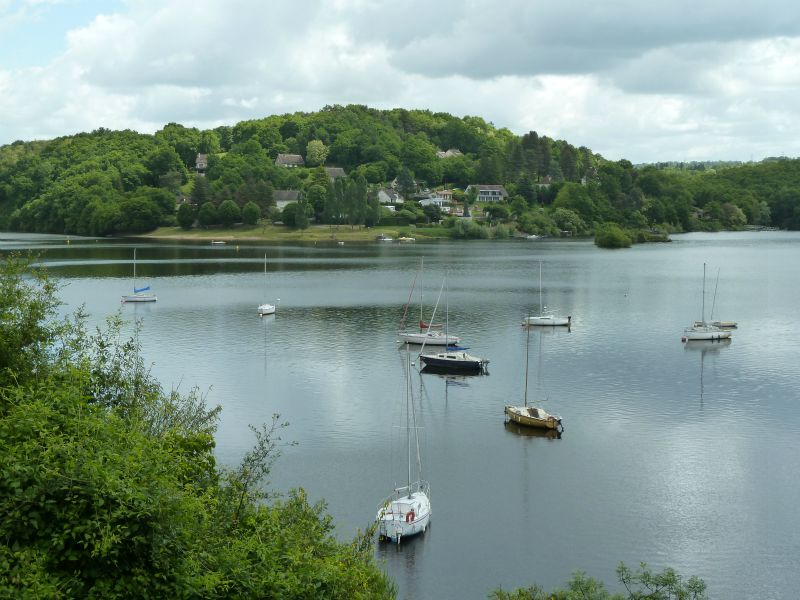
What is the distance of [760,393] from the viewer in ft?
155

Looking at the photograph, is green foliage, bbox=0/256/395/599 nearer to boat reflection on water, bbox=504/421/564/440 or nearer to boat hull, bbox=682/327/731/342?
boat reflection on water, bbox=504/421/564/440

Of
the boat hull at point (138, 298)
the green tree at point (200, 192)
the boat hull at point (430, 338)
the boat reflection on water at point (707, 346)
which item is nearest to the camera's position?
the boat hull at point (430, 338)

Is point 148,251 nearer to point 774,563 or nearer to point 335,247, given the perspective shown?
point 335,247

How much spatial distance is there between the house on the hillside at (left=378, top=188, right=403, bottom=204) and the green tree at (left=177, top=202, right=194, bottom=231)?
4175cm

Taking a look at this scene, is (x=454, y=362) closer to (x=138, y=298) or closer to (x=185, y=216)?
(x=138, y=298)

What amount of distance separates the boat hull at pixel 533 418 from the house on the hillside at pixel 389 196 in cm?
15037

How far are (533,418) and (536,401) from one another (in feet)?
19.3

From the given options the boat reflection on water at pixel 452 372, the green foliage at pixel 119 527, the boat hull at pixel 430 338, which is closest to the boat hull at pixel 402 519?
the green foliage at pixel 119 527

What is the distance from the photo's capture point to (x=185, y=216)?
169 metres

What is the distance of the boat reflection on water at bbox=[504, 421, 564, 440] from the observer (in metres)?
38.8

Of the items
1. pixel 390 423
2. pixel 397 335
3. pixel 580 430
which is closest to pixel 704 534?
pixel 580 430

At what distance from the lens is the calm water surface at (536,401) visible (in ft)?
89.7

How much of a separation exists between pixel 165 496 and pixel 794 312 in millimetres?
76943

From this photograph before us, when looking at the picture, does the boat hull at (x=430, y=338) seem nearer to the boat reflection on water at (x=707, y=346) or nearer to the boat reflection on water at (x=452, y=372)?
the boat reflection on water at (x=452, y=372)
